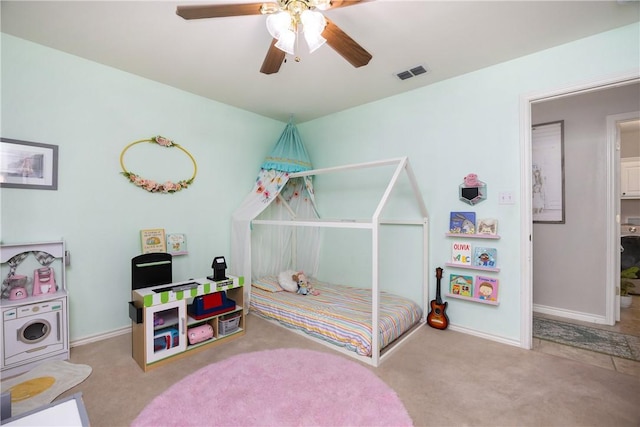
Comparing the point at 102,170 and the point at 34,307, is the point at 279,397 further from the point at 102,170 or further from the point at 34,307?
the point at 102,170

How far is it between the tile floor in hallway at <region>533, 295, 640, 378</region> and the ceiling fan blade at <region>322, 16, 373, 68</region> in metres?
2.74

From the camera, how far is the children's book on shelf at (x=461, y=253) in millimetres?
2799

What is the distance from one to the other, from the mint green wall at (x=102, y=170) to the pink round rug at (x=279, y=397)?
136 cm

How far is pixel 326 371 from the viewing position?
6.90ft

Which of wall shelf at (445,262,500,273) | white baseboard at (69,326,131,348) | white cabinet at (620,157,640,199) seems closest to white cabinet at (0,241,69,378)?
white baseboard at (69,326,131,348)

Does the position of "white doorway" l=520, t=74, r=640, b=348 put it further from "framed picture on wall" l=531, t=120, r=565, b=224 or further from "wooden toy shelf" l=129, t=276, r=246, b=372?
"wooden toy shelf" l=129, t=276, r=246, b=372

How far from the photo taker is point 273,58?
1919 mm

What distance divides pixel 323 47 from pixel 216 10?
3.38 feet

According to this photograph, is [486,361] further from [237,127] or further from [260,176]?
[237,127]

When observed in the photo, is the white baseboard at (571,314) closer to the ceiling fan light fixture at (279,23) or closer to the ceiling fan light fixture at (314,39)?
the ceiling fan light fixture at (314,39)

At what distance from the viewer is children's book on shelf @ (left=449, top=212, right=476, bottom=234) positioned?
2771mm

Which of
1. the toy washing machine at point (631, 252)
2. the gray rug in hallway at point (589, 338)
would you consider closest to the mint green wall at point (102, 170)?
the gray rug in hallway at point (589, 338)

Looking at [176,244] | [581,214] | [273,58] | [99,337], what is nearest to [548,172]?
[581,214]

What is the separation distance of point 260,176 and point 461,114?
7.64ft
